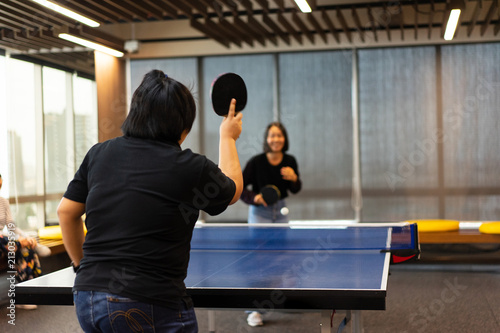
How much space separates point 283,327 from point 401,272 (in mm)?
2420

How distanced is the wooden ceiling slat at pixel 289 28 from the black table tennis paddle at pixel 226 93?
14.1ft

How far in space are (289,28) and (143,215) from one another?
18.2 feet

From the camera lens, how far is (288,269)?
273 cm

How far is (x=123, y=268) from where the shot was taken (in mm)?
1627

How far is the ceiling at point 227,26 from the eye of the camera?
226 inches

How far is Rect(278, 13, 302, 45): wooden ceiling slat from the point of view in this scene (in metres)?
6.51

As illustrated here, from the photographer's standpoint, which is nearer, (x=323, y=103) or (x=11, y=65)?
(x=11, y=65)

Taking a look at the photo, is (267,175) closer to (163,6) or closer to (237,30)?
(163,6)

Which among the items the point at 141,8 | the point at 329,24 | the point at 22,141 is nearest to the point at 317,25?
the point at 329,24

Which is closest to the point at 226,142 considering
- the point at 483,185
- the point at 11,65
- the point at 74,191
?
the point at 74,191

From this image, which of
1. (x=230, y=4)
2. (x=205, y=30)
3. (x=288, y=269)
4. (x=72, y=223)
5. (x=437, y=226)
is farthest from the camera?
(x=205, y=30)

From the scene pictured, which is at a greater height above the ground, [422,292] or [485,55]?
[485,55]

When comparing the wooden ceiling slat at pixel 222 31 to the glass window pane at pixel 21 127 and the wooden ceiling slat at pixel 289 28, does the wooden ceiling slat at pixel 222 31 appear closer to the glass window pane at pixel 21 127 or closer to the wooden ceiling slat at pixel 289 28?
the wooden ceiling slat at pixel 289 28

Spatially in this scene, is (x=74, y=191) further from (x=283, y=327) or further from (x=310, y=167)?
(x=310, y=167)
